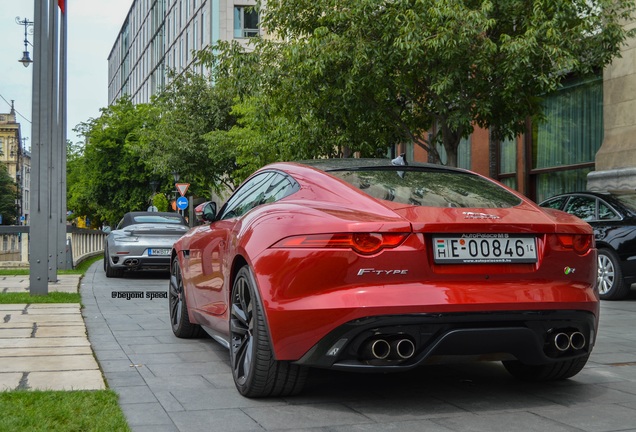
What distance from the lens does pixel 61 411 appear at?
4250mm

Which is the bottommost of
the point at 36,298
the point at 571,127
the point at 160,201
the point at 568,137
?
the point at 36,298

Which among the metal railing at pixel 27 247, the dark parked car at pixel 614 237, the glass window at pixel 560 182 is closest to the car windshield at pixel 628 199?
the dark parked car at pixel 614 237

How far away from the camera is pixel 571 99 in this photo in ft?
58.6

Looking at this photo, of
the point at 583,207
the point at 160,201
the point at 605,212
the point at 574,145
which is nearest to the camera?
the point at 605,212

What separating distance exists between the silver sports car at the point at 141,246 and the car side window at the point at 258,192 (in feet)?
32.1

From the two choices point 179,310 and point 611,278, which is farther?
point 611,278

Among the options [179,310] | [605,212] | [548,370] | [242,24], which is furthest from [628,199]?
[242,24]

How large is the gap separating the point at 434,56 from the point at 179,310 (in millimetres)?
8022

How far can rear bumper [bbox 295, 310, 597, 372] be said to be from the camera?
4.16 m

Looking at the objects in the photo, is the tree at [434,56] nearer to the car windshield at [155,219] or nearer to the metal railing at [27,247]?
the car windshield at [155,219]

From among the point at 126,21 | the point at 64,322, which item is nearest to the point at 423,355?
the point at 64,322

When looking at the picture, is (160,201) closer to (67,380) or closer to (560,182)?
(560,182)

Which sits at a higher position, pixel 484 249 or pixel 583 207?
pixel 583 207

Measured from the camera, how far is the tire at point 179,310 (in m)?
7.17
